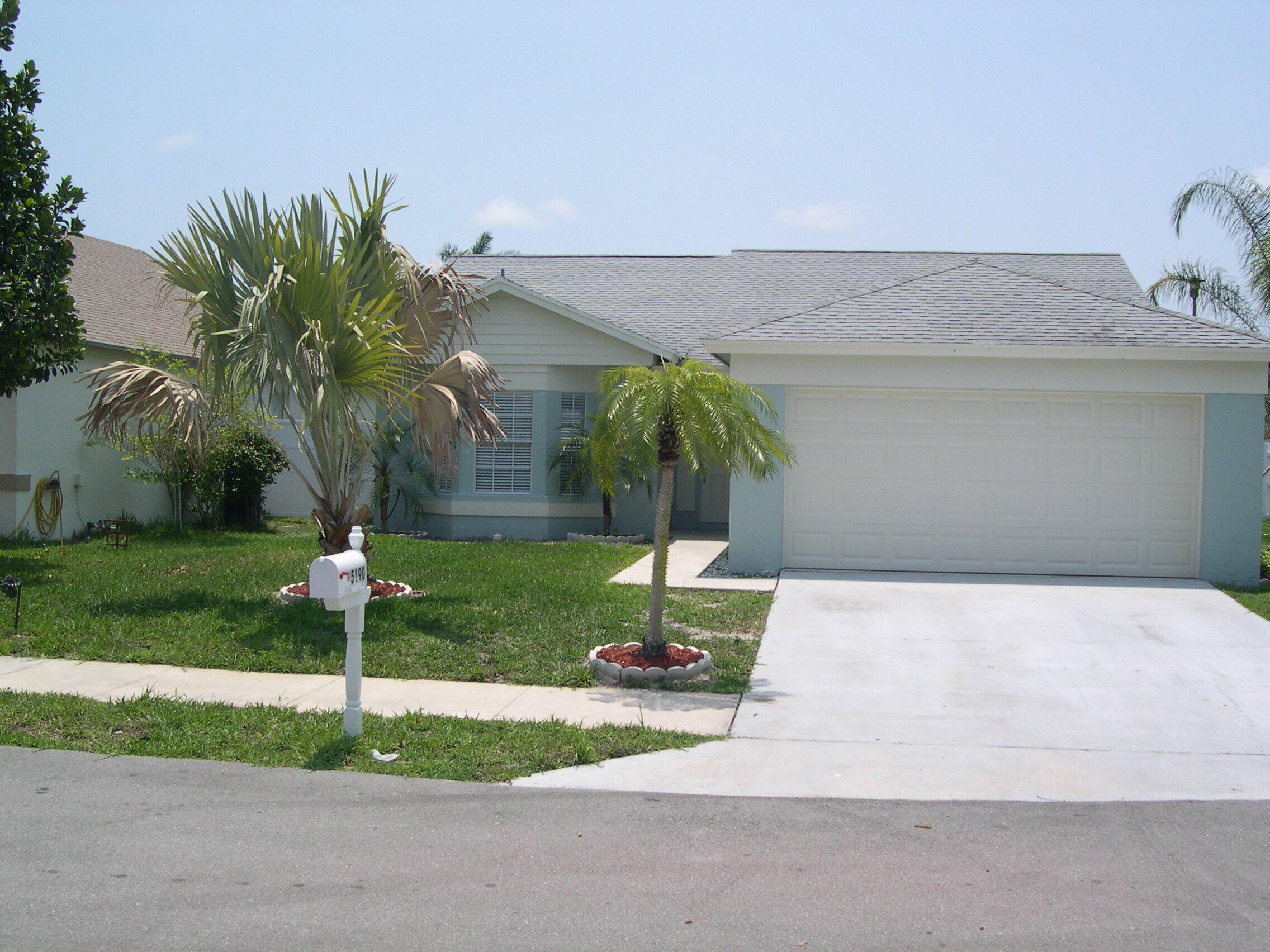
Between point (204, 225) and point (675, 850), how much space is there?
818 cm

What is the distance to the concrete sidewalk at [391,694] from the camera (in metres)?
7.67

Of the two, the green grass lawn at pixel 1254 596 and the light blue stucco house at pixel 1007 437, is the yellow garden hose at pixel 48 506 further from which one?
the green grass lawn at pixel 1254 596

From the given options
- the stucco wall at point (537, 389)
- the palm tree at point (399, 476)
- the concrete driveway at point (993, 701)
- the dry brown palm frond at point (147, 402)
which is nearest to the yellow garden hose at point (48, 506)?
the palm tree at point (399, 476)

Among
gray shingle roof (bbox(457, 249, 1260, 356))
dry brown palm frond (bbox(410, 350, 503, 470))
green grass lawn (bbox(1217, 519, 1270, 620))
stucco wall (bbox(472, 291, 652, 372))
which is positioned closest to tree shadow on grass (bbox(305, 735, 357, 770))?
dry brown palm frond (bbox(410, 350, 503, 470))

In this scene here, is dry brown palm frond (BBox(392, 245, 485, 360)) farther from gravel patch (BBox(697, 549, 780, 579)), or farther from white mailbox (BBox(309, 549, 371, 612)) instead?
white mailbox (BBox(309, 549, 371, 612))

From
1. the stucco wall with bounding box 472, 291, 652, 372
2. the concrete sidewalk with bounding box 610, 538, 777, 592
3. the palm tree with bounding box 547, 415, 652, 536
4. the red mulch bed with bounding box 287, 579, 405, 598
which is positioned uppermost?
the stucco wall with bounding box 472, 291, 652, 372

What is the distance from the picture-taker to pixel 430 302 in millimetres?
12555

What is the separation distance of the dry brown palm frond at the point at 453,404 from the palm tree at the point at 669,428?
321 centimetres

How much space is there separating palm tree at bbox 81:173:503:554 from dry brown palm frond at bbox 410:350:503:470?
1cm

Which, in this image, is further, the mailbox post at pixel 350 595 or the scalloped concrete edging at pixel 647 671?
the scalloped concrete edging at pixel 647 671

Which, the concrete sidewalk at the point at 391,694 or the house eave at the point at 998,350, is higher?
the house eave at the point at 998,350

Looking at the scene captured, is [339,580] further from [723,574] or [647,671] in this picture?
[723,574]

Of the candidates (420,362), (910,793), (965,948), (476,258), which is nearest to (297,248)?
(420,362)

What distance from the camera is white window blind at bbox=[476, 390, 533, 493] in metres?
17.7
